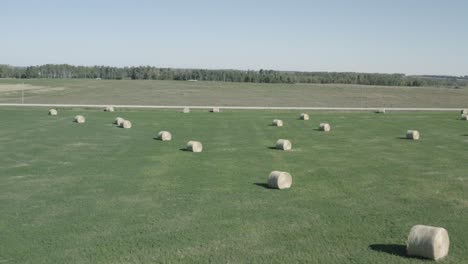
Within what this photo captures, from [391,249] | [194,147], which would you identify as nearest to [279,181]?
[391,249]

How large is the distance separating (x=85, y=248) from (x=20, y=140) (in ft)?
55.2

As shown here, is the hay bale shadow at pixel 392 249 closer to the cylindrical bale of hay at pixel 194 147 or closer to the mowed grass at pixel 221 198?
the mowed grass at pixel 221 198

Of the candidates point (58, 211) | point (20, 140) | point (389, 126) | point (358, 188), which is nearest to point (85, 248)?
point (58, 211)

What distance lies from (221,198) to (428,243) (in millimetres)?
6350

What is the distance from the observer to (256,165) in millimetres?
20953

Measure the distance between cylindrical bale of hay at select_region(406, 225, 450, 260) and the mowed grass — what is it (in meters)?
0.20

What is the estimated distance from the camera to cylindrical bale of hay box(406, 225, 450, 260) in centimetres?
1066

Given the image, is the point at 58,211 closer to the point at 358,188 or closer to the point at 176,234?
the point at 176,234

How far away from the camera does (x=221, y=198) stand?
15461mm

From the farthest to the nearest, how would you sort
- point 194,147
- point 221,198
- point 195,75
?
point 195,75
point 194,147
point 221,198

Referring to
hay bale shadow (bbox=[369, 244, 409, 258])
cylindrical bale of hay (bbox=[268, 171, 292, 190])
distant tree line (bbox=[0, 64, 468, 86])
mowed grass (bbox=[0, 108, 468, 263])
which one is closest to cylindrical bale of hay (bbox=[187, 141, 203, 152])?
mowed grass (bbox=[0, 108, 468, 263])

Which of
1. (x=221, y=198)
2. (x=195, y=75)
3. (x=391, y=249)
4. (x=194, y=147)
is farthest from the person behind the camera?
(x=195, y=75)

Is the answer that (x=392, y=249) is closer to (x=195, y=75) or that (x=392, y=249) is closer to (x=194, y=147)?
(x=194, y=147)

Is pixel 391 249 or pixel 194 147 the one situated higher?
pixel 194 147
